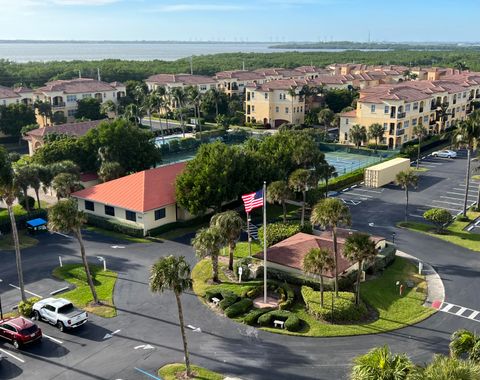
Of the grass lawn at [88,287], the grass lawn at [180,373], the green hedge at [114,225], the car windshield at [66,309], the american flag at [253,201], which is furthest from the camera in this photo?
the green hedge at [114,225]

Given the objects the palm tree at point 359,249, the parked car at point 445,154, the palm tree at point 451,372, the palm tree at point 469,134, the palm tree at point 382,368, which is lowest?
the parked car at point 445,154

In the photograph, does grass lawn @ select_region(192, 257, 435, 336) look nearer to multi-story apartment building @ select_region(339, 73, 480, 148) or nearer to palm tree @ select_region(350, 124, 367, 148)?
palm tree @ select_region(350, 124, 367, 148)

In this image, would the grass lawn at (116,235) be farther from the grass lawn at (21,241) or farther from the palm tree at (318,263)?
the palm tree at (318,263)

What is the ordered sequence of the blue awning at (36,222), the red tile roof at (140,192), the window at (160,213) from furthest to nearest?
the blue awning at (36,222), the window at (160,213), the red tile roof at (140,192)

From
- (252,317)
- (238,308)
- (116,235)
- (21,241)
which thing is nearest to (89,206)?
(116,235)

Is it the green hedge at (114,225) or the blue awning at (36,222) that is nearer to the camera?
the green hedge at (114,225)

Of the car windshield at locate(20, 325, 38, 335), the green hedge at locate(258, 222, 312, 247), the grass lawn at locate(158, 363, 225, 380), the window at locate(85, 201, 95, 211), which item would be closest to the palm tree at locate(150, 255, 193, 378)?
the grass lawn at locate(158, 363, 225, 380)

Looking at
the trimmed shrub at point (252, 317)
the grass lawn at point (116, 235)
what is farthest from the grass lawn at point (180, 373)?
the grass lawn at point (116, 235)

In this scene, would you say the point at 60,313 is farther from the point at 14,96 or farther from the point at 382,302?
the point at 14,96
